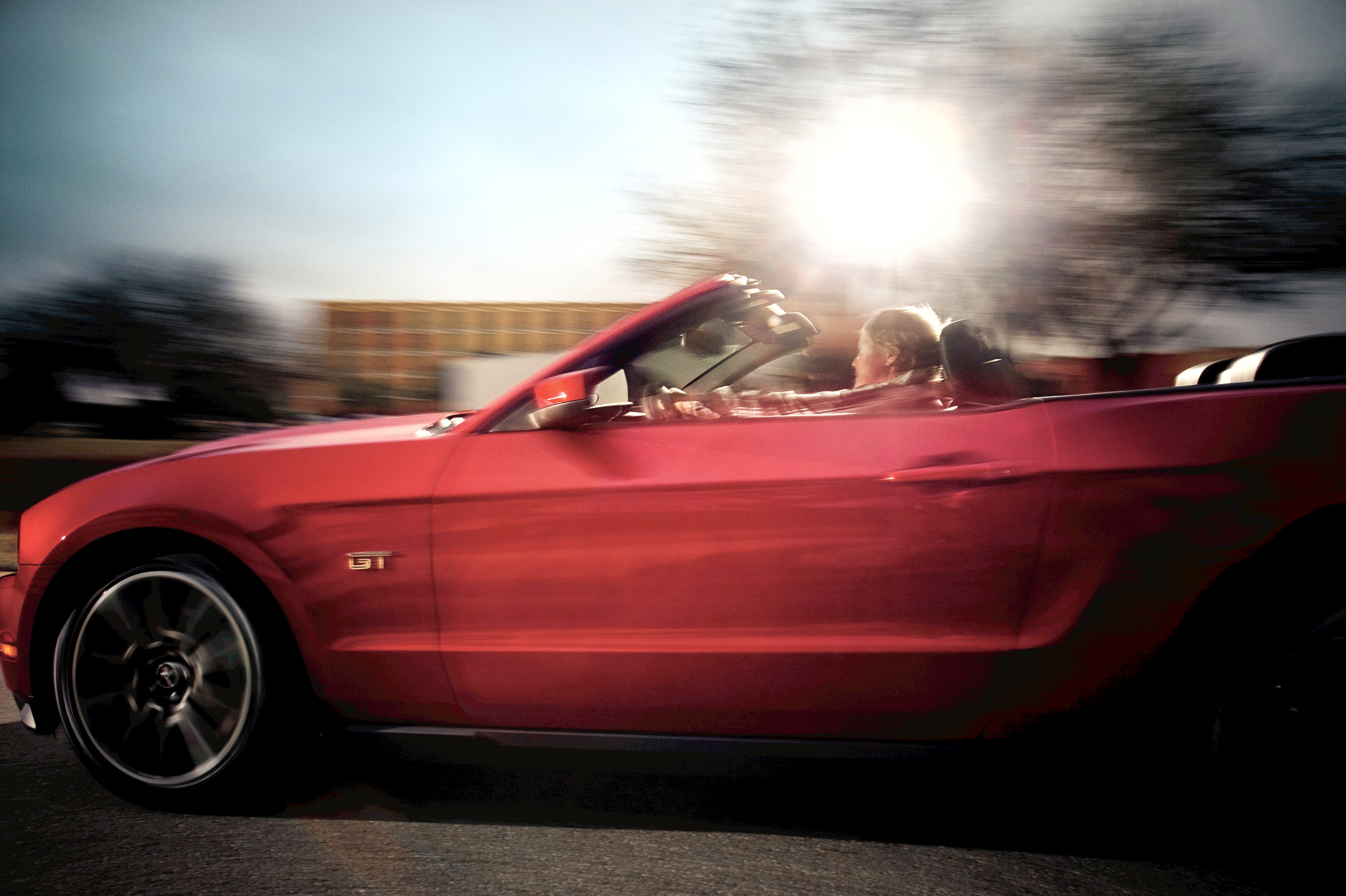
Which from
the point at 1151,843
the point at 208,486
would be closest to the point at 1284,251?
the point at 1151,843

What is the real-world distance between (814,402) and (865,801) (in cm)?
109

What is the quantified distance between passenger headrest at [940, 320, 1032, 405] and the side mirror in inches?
32.1

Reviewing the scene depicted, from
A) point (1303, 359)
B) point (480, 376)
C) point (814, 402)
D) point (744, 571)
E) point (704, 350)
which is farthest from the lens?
point (480, 376)

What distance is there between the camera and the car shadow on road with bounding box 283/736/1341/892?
8.04 feet

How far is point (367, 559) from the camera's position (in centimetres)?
265

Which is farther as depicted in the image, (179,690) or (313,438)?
(313,438)

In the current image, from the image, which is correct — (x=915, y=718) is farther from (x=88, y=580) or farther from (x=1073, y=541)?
(x=88, y=580)

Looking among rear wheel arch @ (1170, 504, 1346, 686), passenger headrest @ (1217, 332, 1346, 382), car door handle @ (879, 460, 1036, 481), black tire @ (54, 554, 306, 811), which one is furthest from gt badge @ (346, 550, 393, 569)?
passenger headrest @ (1217, 332, 1346, 382)

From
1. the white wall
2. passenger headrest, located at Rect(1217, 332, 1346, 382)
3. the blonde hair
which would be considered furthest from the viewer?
the white wall

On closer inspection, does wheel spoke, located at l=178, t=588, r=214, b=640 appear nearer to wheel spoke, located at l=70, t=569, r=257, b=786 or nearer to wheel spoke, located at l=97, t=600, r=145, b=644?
wheel spoke, located at l=70, t=569, r=257, b=786

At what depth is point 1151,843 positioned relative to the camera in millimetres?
2572

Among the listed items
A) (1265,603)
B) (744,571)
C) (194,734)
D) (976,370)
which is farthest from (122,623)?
(1265,603)

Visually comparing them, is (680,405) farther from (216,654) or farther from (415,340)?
(415,340)

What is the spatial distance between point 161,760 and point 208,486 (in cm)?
73
